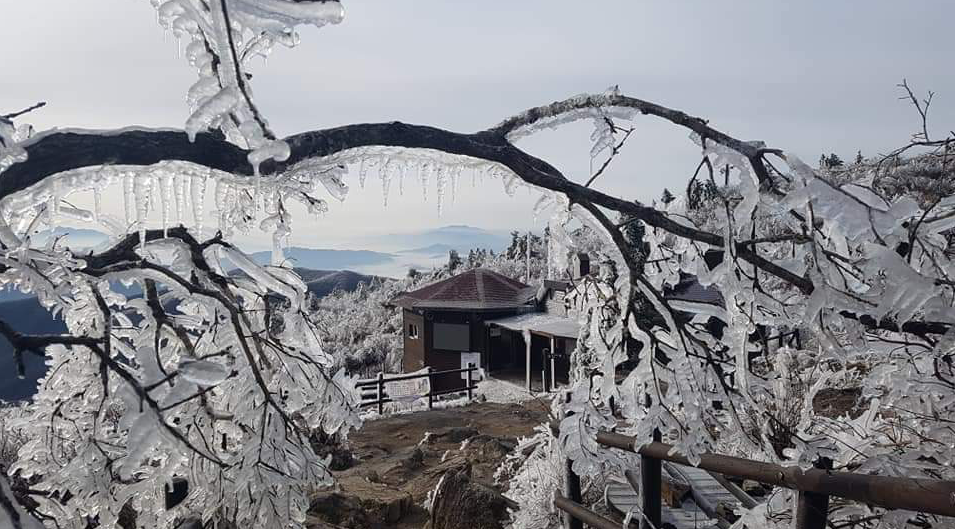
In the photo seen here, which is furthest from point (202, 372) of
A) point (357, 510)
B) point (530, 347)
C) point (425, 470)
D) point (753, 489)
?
point (530, 347)

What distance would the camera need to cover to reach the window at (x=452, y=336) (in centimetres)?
2442

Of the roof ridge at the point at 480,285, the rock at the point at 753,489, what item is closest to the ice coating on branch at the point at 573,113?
the rock at the point at 753,489

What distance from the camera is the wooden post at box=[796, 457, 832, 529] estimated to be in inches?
80.7

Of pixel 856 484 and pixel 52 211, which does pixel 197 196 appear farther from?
pixel 856 484

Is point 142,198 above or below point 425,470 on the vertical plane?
above

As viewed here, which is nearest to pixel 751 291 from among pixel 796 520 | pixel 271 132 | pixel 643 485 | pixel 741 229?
pixel 741 229

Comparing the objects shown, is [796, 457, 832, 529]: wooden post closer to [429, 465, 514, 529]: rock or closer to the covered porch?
[429, 465, 514, 529]: rock

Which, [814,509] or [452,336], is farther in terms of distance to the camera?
[452,336]

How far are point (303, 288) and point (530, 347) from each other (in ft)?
60.4

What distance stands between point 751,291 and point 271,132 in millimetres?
2082

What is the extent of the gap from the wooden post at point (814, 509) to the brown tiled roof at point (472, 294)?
21666 mm

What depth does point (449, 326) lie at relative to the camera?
2464cm

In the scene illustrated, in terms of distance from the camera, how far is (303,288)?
275cm

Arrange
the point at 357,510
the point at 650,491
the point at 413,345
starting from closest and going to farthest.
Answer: the point at 650,491
the point at 357,510
the point at 413,345
